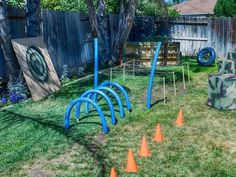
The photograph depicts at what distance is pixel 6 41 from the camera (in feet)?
34.3

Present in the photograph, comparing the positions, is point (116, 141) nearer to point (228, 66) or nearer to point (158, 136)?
point (158, 136)

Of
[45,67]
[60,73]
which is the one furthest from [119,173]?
[60,73]

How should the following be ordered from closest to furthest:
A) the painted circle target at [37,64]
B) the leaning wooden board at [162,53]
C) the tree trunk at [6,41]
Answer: the tree trunk at [6,41] < the painted circle target at [37,64] < the leaning wooden board at [162,53]

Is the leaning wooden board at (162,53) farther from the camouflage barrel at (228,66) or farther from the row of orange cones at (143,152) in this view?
the row of orange cones at (143,152)

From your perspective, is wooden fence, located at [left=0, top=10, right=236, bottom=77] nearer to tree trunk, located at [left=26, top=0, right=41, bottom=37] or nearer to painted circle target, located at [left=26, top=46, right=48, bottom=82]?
tree trunk, located at [left=26, top=0, right=41, bottom=37]

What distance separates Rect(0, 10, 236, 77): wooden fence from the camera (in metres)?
13.2

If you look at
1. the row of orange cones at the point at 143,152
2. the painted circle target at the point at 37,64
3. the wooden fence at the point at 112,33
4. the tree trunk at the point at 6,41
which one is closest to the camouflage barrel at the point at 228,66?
the row of orange cones at the point at 143,152

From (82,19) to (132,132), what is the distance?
373 inches

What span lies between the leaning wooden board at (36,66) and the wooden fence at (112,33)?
596 millimetres

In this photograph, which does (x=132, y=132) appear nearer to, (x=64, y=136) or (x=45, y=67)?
(x=64, y=136)

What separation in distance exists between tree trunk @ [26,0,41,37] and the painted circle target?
59 cm

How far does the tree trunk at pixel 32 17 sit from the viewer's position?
37.8 feet

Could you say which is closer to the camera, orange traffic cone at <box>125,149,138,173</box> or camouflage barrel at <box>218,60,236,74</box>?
orange traffic cone at <box>125,149,138,173</box>

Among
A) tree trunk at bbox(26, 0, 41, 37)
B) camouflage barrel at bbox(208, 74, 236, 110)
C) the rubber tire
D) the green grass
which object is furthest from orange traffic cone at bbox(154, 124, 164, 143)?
the rubber tire
